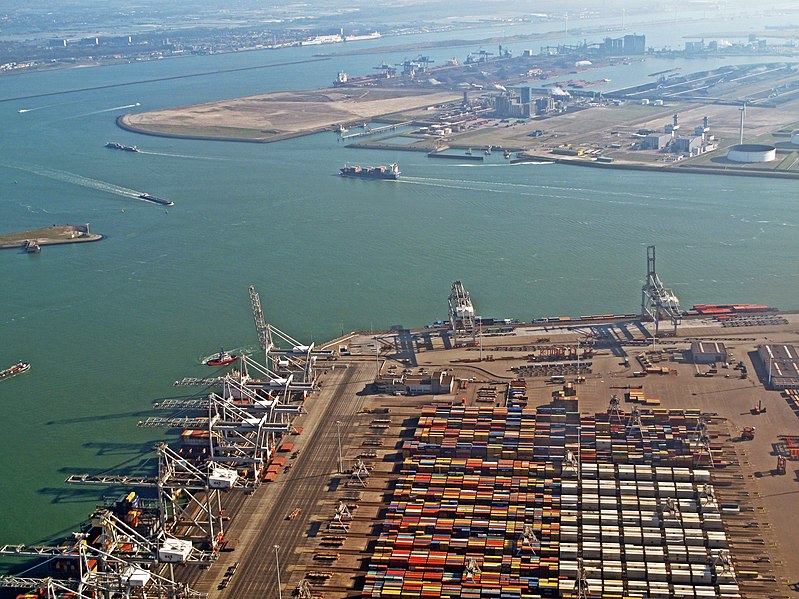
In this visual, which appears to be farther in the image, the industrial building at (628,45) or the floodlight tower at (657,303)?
the industrial building at (628,45)

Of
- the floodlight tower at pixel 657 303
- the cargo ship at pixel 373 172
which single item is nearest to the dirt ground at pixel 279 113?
the cargo ship at pixel 373 172

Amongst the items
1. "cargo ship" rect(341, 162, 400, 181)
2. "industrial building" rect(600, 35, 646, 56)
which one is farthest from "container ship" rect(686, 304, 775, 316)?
"industrial building" rect(600, 35, 646, 56)

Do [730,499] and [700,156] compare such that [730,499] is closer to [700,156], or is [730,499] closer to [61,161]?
[700,156]

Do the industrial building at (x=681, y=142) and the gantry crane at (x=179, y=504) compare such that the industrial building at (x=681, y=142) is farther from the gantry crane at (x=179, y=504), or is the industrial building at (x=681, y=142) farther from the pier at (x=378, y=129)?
the gantry crane at (x=179, y=504)

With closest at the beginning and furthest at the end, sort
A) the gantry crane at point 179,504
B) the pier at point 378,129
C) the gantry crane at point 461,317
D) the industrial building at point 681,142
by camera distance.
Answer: the gantry crane at point 179,504 → the gantry crane at point 461,317 → the industrial building at point 681,142 → the pier at point 378,129

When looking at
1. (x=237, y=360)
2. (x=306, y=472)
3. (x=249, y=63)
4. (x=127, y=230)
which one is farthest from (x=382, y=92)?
(x=306, y=472)

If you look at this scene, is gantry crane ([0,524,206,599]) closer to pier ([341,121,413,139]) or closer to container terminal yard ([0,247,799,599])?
container terminal yard ([0,247,799,599])

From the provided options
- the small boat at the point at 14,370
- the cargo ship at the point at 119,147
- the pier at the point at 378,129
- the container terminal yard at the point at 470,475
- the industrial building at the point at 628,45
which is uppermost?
the industrial building at the point at 628,45
